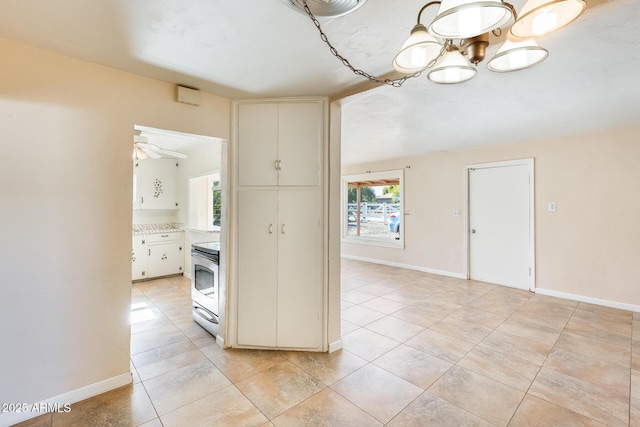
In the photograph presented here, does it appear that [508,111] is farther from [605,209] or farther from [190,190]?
[190,190]

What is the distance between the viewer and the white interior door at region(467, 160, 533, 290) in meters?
4.40

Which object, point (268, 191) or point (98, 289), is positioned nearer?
point (98, 289)

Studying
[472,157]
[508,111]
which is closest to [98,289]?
[508,111]

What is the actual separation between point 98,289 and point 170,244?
129 inches

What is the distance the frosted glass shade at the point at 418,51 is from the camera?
1208 mm

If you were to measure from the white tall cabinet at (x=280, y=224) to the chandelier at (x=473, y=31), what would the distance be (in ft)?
3.47

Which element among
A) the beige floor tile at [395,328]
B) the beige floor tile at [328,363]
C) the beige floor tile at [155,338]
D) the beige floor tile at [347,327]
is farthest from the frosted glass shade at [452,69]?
the beige floor tile at [155,338]

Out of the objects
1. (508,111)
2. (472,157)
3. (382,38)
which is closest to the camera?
(382,38)

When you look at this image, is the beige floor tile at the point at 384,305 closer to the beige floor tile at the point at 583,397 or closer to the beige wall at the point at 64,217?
the beige floor tile at the point at 583,397

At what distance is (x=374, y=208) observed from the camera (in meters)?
6.79

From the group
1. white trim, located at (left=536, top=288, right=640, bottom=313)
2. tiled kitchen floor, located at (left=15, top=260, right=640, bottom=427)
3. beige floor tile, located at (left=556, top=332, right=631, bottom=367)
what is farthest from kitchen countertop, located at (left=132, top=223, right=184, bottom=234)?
white trim, located at (left=536, top=288, right=640, bottom=313)

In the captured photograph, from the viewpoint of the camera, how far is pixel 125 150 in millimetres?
2061

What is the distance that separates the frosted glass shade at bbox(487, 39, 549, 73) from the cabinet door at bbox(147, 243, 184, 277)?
5.27 m

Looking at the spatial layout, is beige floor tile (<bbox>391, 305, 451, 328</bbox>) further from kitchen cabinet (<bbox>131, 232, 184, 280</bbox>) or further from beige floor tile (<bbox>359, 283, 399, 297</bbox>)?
kitchen cabinet (<bbox>131, 232, 184, 280</bbox>)
